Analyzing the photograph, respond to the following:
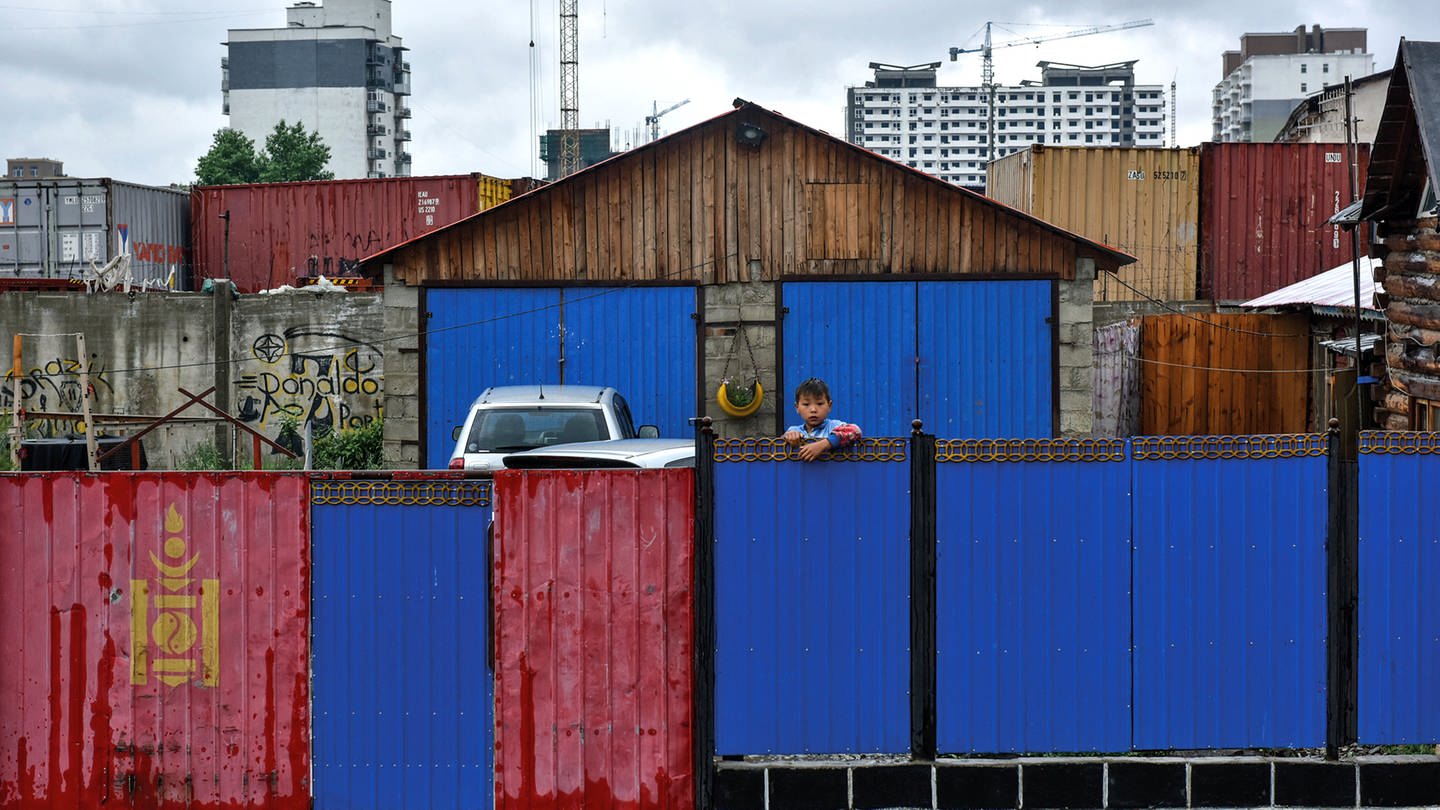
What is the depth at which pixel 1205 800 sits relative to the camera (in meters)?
8.05

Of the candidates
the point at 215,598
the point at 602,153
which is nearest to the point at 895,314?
the point at 215,598

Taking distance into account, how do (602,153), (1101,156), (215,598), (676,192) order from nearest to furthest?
(215,598)
(676,192)
(1101,156)
(602,153)

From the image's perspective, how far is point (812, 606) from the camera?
8016 millimetres

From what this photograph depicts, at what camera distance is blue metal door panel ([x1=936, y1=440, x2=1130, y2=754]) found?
26.3ft

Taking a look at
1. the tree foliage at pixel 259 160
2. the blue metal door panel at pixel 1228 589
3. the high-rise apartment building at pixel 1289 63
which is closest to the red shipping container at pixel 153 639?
the blue metal door panel at pixel 1228 589

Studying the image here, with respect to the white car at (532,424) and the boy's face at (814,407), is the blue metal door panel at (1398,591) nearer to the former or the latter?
the boy's face at (814,407)

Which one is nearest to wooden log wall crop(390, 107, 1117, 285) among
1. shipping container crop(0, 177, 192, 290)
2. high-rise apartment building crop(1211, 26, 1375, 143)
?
shipping container crop(0, 177, 192, 290)

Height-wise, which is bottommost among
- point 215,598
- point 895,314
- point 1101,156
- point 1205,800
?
point 1205,800

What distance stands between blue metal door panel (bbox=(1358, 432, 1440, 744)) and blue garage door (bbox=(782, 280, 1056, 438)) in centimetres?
→ 1019

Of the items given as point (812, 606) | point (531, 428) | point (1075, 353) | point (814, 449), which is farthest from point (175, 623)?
point (1075, 353)

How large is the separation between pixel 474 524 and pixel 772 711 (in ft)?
6.07

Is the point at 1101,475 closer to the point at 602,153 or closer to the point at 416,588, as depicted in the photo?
the point at 416,588

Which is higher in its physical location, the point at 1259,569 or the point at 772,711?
the point at 1259,569

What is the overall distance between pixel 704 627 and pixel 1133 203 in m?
26.2
